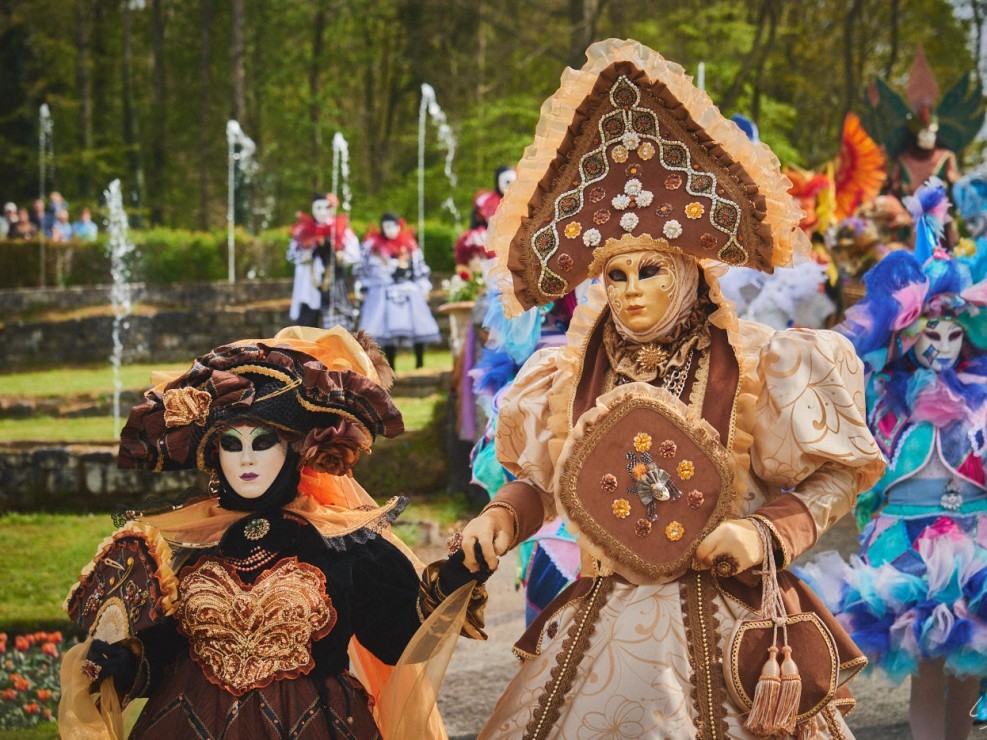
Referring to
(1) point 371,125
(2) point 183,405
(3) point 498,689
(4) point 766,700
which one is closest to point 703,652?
(4) point 766,700

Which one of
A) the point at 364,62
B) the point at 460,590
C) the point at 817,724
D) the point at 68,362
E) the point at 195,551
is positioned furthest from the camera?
the point at 364,62

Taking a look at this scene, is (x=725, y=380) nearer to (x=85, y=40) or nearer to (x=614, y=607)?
(x=614, y=607)

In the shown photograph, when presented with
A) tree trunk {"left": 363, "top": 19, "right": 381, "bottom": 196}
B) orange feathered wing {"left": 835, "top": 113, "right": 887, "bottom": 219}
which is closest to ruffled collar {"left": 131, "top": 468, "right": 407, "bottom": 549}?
orange feathered wing {"left": 835, "top": 113, "right": 887, "bottom": 219}

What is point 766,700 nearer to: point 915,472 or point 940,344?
point 915,472

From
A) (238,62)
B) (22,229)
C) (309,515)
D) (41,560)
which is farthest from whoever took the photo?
(238,62)

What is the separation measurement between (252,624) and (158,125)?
85.6 ft

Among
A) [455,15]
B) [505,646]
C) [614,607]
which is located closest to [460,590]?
[614,607]

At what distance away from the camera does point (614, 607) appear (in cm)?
284

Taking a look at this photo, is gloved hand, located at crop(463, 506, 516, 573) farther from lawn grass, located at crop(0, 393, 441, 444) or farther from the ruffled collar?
lawn grass, located at crop(0, 393, 441, 444)

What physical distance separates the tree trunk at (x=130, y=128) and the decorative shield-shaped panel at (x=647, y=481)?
23.7 m

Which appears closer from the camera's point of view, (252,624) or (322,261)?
(252,624)

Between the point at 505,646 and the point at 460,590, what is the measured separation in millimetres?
3556

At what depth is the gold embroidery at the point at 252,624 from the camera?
3062mm

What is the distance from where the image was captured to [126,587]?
3047 millimetres
